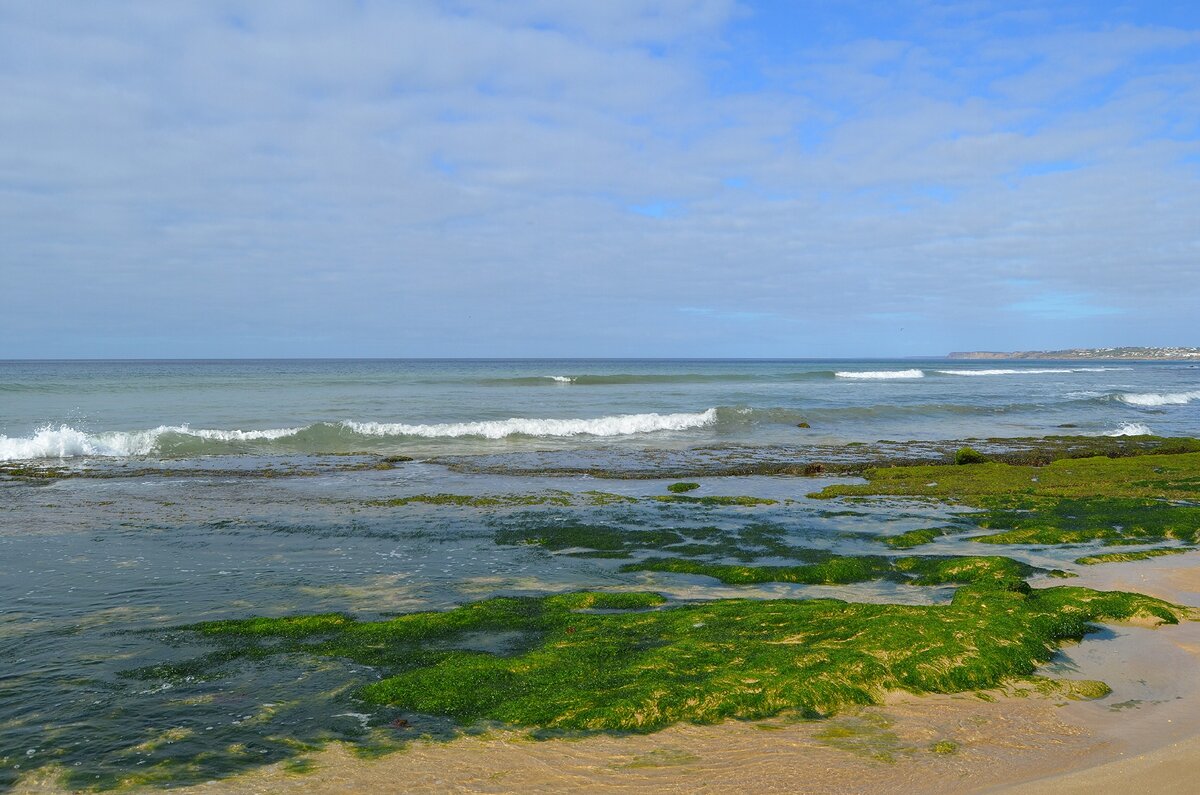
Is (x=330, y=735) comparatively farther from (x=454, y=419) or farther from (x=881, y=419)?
(x=881, y=419)

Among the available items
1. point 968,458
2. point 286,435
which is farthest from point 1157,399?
point 286,435

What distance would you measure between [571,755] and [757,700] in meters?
1.59

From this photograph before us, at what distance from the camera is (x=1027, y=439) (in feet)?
85.7

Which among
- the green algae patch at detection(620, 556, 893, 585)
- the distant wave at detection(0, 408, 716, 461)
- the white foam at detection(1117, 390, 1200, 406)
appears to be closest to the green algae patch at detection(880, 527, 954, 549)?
the green algae patch at detection(620, 556, 893, 585)

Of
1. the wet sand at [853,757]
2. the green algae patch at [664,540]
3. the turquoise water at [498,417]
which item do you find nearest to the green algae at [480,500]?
the green algae patch at [664,540]

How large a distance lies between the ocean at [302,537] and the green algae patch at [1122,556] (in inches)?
19.9

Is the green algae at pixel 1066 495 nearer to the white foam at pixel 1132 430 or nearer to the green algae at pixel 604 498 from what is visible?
the green algae at pixel 604 498

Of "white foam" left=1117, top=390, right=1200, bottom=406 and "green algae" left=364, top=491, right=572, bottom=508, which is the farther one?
"white foam" left=1117, top=390, right=1200, bottom=406

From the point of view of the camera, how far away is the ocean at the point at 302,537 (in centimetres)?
568

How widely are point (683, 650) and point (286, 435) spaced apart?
24.0 m

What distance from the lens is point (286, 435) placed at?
27.5 metres

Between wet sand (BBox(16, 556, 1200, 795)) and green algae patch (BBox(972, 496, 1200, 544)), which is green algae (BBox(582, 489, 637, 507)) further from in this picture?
wet sand (BBox(16, 556, 1200, 795))

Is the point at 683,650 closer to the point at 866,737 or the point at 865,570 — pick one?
the point at 866,737

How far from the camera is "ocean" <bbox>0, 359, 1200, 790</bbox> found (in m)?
5.68
